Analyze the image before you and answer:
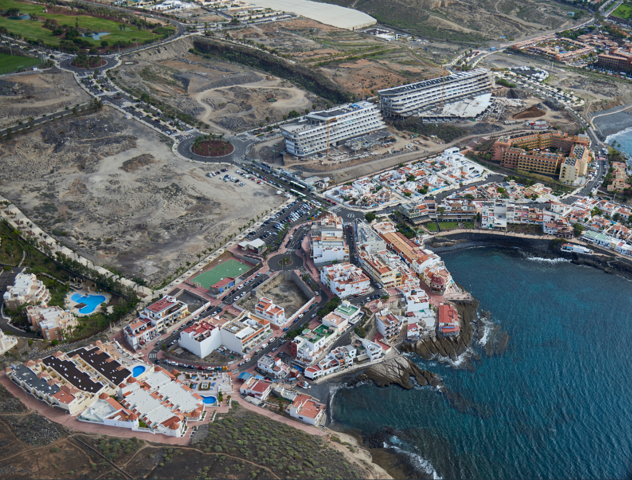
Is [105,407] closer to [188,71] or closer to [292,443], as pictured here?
[292,443]

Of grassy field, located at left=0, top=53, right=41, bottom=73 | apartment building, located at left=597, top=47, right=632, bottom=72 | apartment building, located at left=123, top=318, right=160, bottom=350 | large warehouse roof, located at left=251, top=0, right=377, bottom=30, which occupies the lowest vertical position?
apartment building, located at left=123, top=318, right=160, bottom=350

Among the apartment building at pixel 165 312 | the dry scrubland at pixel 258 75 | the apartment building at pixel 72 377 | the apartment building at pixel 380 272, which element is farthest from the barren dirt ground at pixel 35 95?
the apartment building at pixel 380 272

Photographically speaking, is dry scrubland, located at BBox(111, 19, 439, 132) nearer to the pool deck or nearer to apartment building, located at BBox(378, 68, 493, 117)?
apartment building, located at BBox(378, 68, 493, 117)

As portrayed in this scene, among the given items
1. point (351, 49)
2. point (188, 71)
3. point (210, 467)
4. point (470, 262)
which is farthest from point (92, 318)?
point (351, 49)

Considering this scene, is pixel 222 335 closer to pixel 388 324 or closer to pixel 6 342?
pixel 388 324

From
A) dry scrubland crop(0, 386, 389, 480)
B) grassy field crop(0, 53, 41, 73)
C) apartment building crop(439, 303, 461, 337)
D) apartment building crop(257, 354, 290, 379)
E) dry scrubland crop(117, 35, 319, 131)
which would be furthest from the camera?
grassy field crop(0, 53, 41, 73)

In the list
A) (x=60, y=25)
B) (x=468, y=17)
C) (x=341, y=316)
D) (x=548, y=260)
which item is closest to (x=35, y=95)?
(x=60, y=25)

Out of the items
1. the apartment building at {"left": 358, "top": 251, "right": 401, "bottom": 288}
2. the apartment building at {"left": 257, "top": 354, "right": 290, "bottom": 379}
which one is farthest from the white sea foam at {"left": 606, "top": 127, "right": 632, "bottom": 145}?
the apartment building at {"left": 257, "top": 354, "right": 290, "bottom": 379}

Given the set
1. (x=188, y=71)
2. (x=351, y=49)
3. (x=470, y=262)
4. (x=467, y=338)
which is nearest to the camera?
(x=467, y=338)
